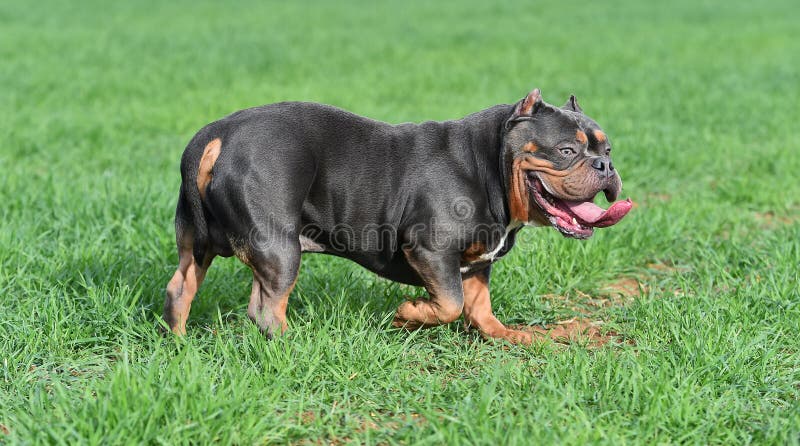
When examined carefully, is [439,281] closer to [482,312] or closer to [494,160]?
[482,312]

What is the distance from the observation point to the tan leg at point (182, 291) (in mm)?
4082

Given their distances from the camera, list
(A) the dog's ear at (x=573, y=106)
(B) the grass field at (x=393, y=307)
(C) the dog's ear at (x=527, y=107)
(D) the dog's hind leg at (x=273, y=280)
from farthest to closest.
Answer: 1. (A) the dog's ear at (x=573, y=106)
2. (C) the dog's ear at (x=527, y=107)
3. (D) the dog's hind leg at (x=273, y=280)
4. (B) the grass field at (x=393, y=307)

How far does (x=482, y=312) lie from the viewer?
4340mm

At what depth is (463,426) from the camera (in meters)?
3.24

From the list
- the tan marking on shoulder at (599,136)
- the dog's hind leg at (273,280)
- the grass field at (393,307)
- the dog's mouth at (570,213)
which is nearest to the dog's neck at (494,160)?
the dog's mouth at (570,213)

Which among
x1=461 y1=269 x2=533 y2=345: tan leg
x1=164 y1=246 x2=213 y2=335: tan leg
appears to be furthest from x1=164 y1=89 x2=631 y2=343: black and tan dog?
x1=461 y1=269 x2=533 y2=345: tan leg

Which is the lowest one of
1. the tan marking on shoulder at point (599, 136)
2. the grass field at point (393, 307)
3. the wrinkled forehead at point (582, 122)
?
the grass field at point (393, 307)

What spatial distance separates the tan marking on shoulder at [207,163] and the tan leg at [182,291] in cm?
43

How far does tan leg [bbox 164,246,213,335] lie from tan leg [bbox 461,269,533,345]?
1.31 meters

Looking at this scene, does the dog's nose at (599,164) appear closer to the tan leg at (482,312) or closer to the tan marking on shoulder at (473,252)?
the tan marking on shoulder at (473,252)

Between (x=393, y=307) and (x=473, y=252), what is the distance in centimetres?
74

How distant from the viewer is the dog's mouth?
3945mm

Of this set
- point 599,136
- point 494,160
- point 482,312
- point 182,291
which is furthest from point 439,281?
point 182,291

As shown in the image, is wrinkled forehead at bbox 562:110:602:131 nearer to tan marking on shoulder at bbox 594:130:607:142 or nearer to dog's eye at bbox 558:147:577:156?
tan marking on shoulder at bbox 594:130:607:142
